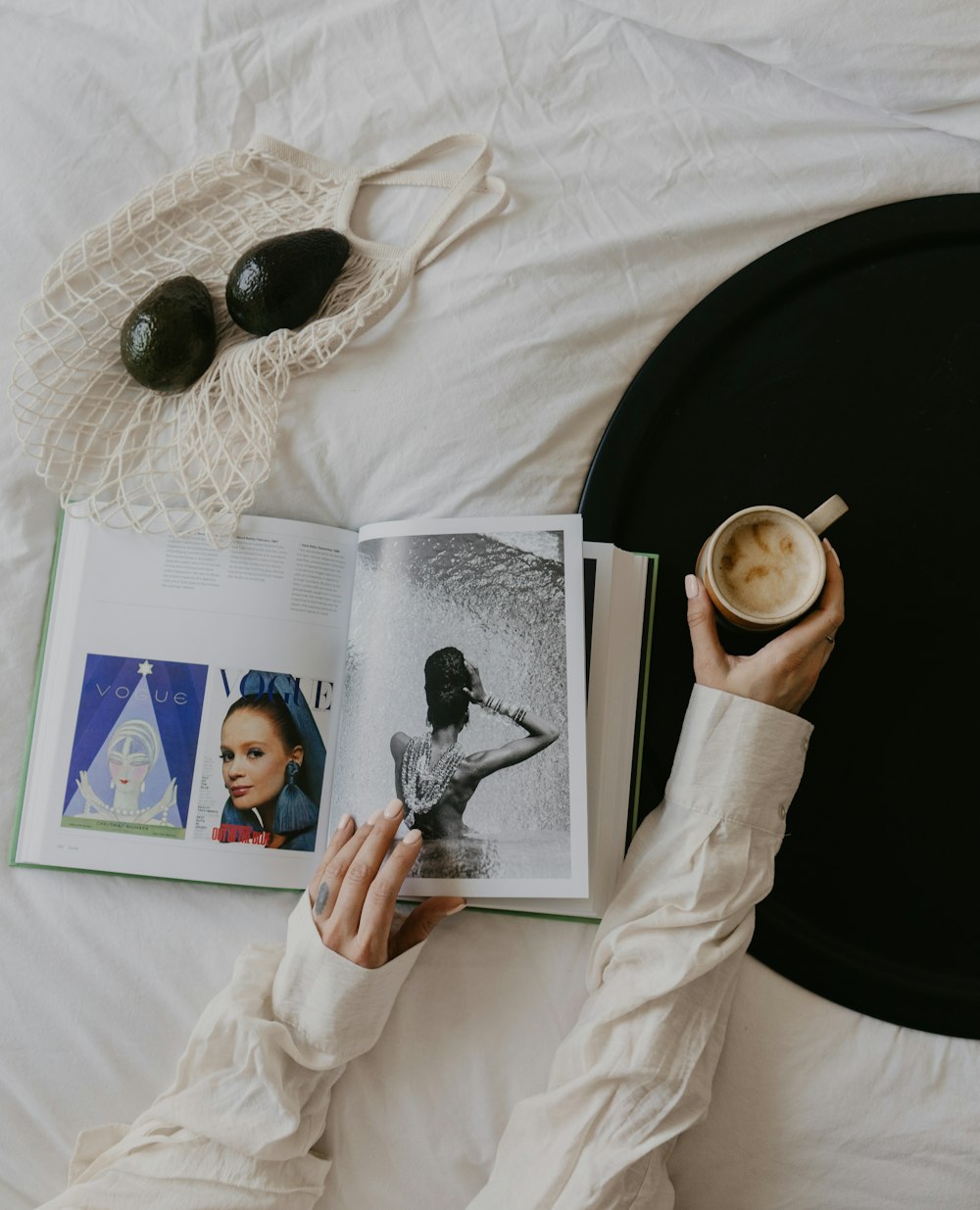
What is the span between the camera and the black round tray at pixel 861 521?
2.38ft

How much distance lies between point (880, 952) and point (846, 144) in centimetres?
63

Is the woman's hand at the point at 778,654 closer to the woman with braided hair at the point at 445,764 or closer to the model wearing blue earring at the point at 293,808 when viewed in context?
the woman with braided hair at the point at 445,764

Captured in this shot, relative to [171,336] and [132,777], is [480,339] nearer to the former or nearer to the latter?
[171,336]

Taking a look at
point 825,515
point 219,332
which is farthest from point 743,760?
point 219,332

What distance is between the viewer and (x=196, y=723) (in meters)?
0.75

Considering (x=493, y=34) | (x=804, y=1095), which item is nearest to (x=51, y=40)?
(x=493, y=34)

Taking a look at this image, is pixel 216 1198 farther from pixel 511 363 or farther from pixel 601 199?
pixel 601 199

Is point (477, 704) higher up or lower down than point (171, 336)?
lower down

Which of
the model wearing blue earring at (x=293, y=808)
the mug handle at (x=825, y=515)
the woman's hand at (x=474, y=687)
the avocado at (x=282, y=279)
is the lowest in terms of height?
the model wearing blue earring at (x=293, y=808)

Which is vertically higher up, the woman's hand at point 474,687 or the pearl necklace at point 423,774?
the woman's hand at point 474,687

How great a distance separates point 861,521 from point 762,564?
0.35 ft

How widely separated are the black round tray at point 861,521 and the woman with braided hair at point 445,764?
0.10 meters

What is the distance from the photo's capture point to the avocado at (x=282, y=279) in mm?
750

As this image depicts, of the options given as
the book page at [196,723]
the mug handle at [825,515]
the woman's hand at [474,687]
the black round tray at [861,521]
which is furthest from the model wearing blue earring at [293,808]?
the mug handle at [825,515]
